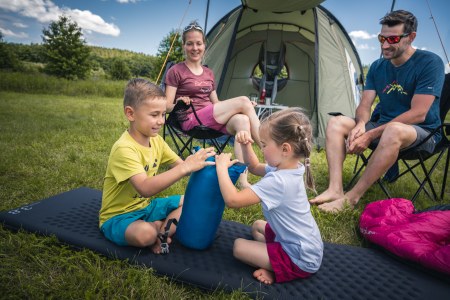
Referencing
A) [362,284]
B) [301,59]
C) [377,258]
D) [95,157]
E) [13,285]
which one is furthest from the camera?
[301,59]

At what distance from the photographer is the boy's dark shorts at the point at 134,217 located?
5.11 ft

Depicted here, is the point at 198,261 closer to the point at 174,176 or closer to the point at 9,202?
the point at 174,176

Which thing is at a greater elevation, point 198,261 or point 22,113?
point 22,113

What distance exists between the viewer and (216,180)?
1.51m

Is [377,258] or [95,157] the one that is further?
[95,157]

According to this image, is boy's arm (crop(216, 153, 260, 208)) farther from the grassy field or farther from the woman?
the woman

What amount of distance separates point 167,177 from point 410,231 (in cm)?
143

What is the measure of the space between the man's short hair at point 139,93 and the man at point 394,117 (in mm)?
1528

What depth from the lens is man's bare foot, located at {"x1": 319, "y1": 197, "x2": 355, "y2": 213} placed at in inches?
92.0

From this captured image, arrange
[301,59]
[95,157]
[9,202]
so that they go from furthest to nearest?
[301,59]
[95,157]
[9,202]

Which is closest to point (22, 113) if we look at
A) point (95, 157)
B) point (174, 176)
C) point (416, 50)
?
point (95, 157)

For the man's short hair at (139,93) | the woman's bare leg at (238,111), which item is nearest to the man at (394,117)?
the woman's bare leg at (238,111)

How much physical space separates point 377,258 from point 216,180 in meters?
1.04

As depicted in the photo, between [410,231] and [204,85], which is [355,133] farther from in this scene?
[204,85]
